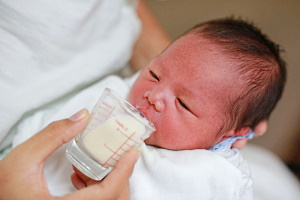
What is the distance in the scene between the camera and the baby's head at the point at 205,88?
3.10ft

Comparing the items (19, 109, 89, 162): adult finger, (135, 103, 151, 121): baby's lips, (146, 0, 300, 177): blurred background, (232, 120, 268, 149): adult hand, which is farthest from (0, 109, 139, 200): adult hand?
(146, 0, 300, 177): blurred background

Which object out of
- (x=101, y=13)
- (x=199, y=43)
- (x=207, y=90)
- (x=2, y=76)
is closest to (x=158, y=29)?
(x=101, y=13)

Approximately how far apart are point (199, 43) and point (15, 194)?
2.20 feet

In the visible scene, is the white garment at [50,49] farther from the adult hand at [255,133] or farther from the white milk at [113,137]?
the adult hand at [255,133]

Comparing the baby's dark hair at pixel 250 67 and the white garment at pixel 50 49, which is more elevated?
the white garment at pixel 50 49

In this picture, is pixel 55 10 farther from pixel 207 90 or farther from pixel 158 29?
pixel 158 29

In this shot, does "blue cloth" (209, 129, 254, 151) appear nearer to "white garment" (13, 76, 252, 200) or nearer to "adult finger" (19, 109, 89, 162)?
"white garment" (13, 76, 252, 200)

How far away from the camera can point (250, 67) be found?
975mm

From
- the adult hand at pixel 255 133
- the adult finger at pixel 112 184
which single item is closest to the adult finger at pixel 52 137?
the adult finger at pixel 112 184

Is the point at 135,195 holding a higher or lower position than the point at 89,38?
lower

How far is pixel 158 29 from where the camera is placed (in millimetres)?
1571

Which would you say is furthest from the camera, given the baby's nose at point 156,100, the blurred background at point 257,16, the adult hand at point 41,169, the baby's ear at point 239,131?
the blurred background at point 257,16

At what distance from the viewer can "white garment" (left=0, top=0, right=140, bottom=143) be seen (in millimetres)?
942

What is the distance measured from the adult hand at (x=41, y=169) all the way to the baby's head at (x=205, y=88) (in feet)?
0.82
